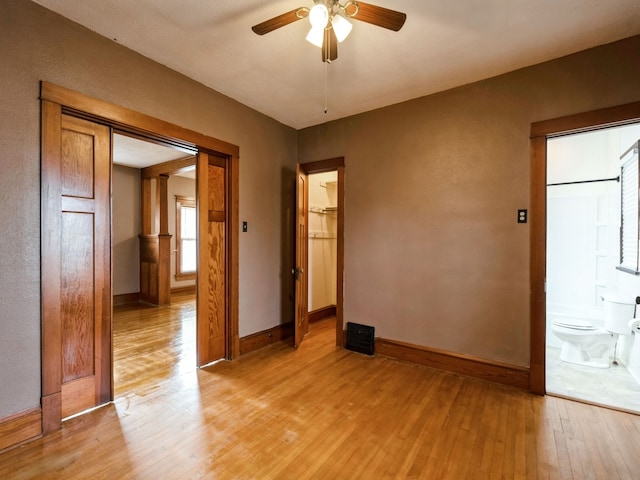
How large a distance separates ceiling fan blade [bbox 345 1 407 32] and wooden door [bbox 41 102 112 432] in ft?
6.56

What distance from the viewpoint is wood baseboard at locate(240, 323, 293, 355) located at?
11.2ft

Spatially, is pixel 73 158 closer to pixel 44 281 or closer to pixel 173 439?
pixel 44 281

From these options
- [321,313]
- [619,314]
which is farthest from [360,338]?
[619,314]

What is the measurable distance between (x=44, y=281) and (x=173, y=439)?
1.33m

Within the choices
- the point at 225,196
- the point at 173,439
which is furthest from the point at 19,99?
the point at 173,439

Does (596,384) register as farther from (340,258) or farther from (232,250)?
(232,250)

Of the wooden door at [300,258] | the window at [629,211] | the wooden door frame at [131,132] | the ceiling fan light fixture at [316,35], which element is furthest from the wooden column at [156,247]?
the window at [629,211]

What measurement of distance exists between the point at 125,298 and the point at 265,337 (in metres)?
3.95

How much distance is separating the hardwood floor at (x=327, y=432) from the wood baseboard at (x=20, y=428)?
0.19ft

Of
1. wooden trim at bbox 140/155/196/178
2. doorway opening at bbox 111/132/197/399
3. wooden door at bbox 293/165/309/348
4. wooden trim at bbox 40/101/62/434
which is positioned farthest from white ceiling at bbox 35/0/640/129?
wooden trim at bbox 140/155/196/178

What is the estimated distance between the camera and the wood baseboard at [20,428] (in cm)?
180

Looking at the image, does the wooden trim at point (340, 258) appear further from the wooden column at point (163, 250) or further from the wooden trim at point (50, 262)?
the wooden column at point (163, 250)

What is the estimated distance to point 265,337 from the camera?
3.65m

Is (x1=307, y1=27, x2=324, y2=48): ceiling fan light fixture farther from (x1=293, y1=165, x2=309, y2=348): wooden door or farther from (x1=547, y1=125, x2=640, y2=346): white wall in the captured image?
(x1=547, y1=125, x2=640, y2=346): white wall
